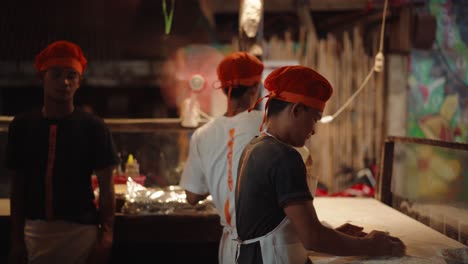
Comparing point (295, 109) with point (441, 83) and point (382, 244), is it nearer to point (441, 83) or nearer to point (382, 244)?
point (382, 244)

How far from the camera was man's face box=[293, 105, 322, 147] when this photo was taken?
2.21m

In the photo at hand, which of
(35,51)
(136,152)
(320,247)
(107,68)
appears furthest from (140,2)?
(320,247)

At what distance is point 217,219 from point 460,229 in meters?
1.93

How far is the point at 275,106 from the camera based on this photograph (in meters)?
2.26

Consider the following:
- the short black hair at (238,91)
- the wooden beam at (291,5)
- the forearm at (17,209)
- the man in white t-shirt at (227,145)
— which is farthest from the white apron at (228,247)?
the wooden beam at (291,5)

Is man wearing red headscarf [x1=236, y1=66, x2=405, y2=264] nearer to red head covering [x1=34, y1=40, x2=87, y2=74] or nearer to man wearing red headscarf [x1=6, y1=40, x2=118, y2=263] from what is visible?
man wearing red headscarf [x1=6, y1=40, x2=118, y2=263]

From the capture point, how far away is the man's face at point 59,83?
3326 mm

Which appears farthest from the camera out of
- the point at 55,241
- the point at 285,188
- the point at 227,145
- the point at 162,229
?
the point at 162,229

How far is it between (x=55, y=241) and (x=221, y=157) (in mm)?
1229

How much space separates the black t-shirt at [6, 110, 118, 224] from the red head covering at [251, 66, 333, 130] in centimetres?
158

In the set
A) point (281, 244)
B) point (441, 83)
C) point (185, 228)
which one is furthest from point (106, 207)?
point (441, 83)

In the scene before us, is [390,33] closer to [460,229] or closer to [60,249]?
[460,229]

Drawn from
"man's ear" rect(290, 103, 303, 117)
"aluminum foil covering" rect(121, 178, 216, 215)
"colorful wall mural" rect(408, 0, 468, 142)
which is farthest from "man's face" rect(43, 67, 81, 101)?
"colorful wall mural" rect(408, 0, 468, 142)

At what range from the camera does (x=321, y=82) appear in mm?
2217
